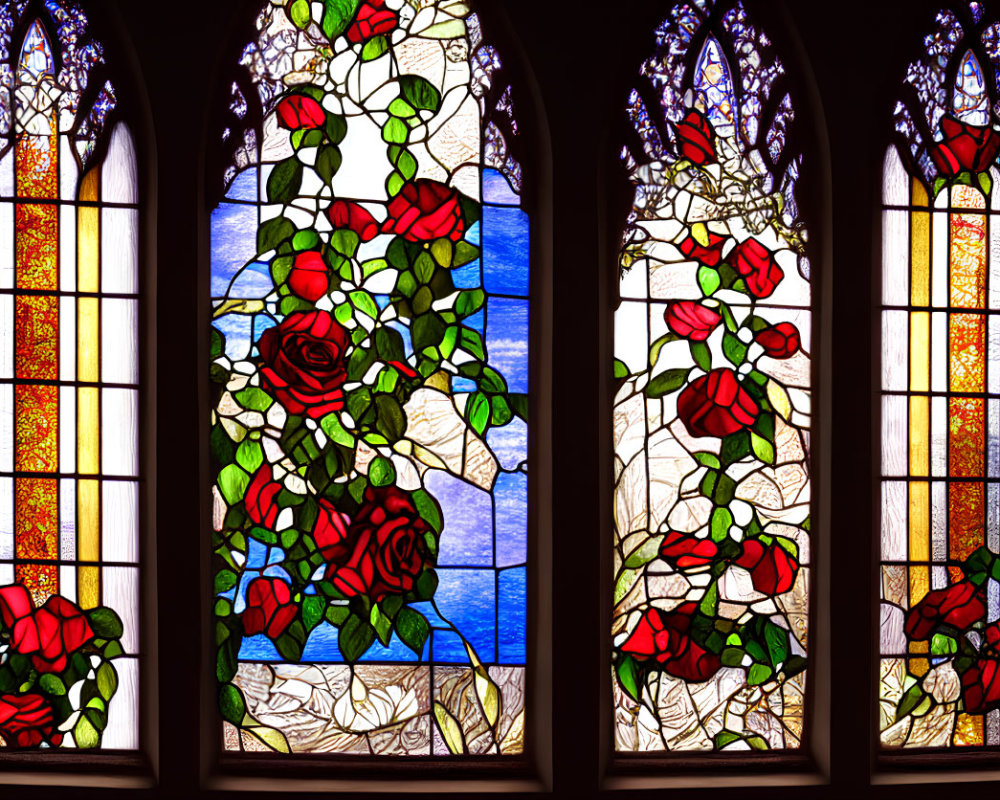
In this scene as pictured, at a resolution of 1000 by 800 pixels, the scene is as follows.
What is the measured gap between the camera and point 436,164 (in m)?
2.99

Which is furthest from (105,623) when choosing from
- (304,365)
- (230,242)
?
(230,242)

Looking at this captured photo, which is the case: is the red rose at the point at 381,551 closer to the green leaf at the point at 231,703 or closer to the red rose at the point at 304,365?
the red rose at the point at 304,365

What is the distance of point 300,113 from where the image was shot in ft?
9.69

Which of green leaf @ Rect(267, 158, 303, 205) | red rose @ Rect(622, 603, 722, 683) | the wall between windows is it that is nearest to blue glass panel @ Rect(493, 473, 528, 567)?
the wall between windows

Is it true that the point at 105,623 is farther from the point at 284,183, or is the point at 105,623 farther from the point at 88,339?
the point at 284,183

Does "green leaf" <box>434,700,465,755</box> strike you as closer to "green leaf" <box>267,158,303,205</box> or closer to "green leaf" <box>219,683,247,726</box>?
"green leaf" <box>219,683,247,726</box>

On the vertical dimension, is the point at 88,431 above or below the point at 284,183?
below

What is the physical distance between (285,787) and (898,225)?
2.42 metres

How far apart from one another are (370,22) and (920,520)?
2.20m

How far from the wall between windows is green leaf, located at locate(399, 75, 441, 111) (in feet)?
0.91

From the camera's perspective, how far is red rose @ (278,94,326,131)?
9.68 feet

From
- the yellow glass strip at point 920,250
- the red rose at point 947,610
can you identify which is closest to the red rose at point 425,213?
the yellow glass strip at point 920,250

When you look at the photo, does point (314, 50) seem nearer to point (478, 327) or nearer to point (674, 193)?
point (478, 327)

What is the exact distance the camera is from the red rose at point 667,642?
9.85 ft
